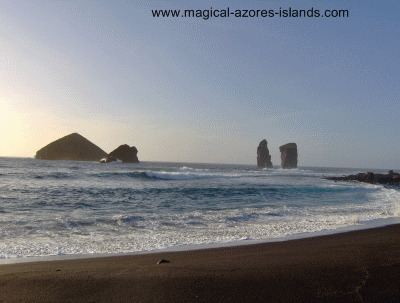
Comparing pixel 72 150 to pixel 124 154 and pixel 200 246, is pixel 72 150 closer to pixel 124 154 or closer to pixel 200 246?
pixel 124 154

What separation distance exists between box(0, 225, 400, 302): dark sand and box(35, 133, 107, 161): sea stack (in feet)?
422

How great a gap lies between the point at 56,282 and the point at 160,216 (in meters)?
7.27

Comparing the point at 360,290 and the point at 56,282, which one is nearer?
the point at 360,290

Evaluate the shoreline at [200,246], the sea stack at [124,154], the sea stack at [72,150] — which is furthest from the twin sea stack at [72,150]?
the shoreline at [200,246]

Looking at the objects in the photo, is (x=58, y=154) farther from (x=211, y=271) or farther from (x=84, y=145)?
(x=211, y=271)

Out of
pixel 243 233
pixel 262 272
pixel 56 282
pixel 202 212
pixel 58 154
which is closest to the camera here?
pixel 56 282

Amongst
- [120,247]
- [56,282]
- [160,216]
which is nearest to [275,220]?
[160,216]

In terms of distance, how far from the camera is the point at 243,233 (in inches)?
329

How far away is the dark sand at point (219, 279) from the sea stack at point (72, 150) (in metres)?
128

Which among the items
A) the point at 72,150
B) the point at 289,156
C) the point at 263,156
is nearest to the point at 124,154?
the point at 72,150

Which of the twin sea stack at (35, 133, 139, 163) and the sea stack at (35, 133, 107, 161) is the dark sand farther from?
the sea stack at (35, 133, 107, 161)

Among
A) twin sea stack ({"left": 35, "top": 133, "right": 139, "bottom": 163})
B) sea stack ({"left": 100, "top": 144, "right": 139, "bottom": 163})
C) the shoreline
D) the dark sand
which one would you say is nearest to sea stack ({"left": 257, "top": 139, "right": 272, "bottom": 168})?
sea stack ({"left": 100, "top": 144, "right": 139, "bottom": 163})

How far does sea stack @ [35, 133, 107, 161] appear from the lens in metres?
121

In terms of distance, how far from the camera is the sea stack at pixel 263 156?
117 m
